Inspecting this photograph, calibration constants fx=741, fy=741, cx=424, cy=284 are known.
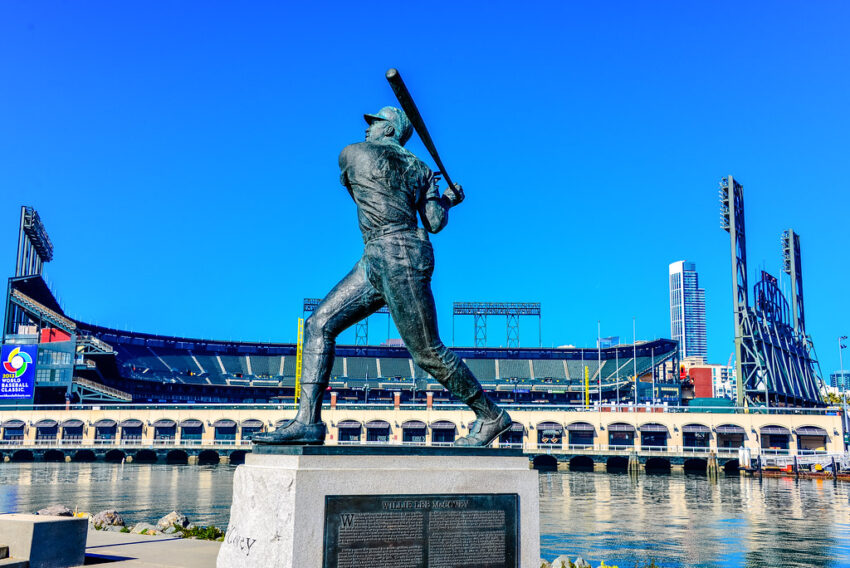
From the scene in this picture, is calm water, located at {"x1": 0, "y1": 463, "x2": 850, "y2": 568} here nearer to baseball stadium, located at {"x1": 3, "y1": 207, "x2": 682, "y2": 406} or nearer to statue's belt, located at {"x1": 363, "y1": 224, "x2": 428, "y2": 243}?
statue's belt, located at {"x1": 363, "y1": 224, "x2": 428, "y2": 243}

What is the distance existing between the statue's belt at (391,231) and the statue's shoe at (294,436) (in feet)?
6.45

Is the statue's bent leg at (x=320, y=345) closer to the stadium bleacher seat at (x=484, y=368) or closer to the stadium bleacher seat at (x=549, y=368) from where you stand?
the stadium bleacher seat at (x=484, y=368)

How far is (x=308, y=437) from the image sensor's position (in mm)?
7090

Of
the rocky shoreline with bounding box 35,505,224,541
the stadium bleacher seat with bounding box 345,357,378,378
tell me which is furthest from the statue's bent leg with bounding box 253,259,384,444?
the stadium bleacher seat with bounding box 345,357,378,378

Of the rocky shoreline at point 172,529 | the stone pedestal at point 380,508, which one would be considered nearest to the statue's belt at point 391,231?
the stone pedestal at point 380,508

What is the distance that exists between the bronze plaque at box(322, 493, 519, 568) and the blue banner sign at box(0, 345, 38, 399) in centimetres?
8271

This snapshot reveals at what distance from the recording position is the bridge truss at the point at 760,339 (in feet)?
Answer: 263

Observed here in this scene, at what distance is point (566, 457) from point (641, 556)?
49.2m

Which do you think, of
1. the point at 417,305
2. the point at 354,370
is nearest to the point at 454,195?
the point at 417,305

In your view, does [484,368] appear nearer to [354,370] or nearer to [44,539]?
[354,370]

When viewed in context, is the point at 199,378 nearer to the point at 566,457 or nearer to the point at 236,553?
the point at 566,457

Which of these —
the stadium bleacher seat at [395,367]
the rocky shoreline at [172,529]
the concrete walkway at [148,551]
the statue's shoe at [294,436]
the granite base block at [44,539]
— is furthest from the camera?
the stadium bleacher seat at [395,367]

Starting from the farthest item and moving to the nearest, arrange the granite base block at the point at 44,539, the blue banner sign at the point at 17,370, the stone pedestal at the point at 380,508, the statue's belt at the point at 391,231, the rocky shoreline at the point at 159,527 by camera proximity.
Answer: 1. the blue banner sign at the point at 17,370
2. the rocky shoreline at the point at 159,527
3. the granite base block at the point at 44,539
4. the statue's belt at the point at 391,231
5. the stone pedestal at the point at 380,508

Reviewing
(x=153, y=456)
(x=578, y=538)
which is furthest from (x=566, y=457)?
(x=578, y=538)
